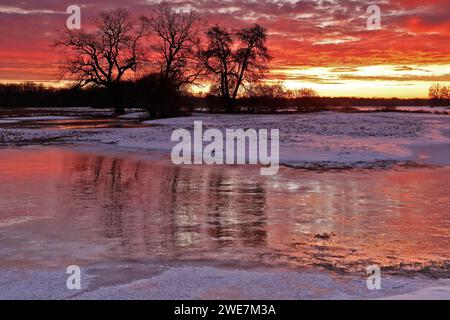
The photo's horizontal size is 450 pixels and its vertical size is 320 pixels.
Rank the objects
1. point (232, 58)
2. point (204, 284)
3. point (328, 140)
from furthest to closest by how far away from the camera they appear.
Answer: point (232, 58) < point (328, 140) < point (204, 284)

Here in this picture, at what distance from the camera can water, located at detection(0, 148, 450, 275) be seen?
6.91 m

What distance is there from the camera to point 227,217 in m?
9.26

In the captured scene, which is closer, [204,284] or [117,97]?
[204,284]

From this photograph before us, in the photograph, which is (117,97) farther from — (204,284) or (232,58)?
(204,284)

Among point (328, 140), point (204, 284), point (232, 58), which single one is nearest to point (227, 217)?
point (204, 284)

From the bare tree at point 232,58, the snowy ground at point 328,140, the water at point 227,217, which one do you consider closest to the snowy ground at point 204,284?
the water at point 227,217

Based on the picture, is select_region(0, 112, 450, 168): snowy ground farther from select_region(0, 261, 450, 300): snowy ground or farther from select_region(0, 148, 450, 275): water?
select_region(0, 261, 450, 300): snowy ground

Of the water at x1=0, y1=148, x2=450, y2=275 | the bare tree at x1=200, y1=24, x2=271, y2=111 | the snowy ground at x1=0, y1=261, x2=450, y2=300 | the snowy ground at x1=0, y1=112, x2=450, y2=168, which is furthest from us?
the bare tree at x1=200, y1=24, x2=271, y2=111

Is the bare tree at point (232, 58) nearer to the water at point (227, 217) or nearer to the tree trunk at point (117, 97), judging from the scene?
the tree trunk at point (117, 97)

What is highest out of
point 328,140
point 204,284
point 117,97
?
point 117,97

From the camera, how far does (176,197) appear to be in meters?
11.2

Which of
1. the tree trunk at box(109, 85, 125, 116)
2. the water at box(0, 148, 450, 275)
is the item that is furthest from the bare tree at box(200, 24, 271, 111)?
the water at box(0, 148, 450, 275)

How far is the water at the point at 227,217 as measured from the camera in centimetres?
691
